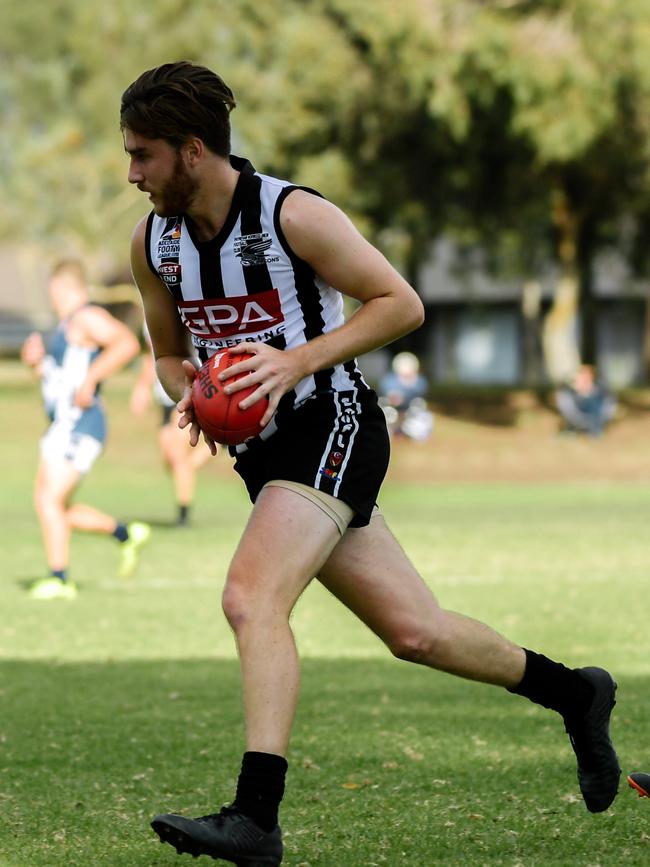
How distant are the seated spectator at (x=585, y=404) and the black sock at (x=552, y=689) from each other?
86.5 ft

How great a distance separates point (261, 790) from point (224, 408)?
111cm

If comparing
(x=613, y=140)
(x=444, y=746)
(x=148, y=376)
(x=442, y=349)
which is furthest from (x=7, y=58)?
(x=444, y=746)

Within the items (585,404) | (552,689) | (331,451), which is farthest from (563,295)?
(331,451)

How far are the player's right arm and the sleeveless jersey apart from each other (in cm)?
596

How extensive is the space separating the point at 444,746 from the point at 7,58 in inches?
1884

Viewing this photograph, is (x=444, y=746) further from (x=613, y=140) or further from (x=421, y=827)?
(x=613, y=140)

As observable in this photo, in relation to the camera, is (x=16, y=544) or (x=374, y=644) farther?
(x=16, y=544)

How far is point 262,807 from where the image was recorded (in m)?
4.05

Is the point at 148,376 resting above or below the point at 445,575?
above

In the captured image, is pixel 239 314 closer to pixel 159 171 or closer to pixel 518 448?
pixel 159 171

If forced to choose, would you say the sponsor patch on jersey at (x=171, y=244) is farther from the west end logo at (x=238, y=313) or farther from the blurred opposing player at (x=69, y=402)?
the blurred opposing player at (x=69, y=402)

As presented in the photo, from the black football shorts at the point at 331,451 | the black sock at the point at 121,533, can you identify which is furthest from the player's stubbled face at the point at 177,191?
the black sock at the point at 121,533

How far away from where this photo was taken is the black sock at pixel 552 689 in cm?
484

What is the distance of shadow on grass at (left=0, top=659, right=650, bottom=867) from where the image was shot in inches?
177
